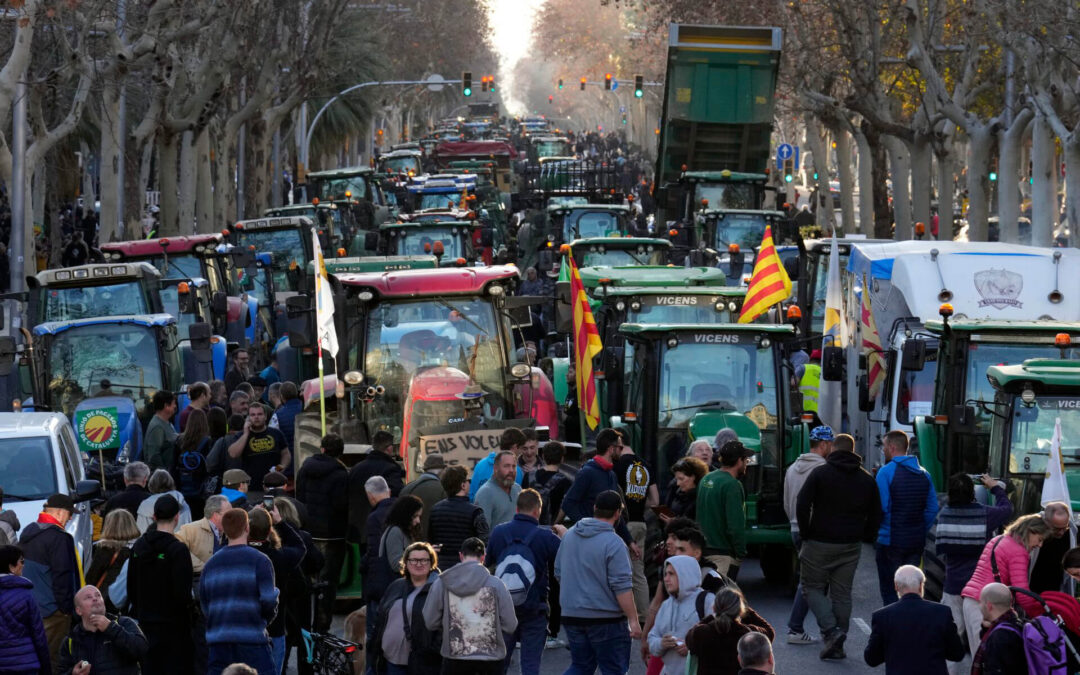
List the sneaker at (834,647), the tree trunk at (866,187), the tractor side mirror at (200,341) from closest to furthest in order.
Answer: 1. the sneaker at (834,647)
2. the tractor side mirror at (200,341)
3. the tree trunk at (866,187)

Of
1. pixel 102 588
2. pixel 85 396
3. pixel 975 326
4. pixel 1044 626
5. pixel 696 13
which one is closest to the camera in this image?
pixel 1044 626

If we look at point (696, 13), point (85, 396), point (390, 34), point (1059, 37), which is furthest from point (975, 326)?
point (390, 34)

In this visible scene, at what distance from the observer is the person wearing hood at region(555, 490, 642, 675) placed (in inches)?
404

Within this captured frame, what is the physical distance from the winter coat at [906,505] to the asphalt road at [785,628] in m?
0.89

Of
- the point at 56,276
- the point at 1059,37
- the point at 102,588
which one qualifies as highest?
the point at 1059,37

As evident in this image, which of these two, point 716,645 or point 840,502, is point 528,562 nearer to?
point 716,645

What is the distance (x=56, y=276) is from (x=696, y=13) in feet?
115

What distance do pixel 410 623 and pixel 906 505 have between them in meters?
4.57

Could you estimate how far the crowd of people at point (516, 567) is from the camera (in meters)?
9.50

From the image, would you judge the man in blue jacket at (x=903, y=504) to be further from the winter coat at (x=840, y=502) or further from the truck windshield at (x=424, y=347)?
the truck windshield at (x=424, y=347)

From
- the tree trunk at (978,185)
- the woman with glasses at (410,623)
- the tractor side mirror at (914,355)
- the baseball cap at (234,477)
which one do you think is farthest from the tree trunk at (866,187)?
the woman with glasses at (410,623)

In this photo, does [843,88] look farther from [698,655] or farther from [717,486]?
[698,655]

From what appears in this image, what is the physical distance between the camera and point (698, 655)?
8648mm

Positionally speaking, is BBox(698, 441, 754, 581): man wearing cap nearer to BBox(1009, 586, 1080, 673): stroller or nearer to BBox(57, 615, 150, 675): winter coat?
BBox(1009, 586, 1080, 673): stroller
